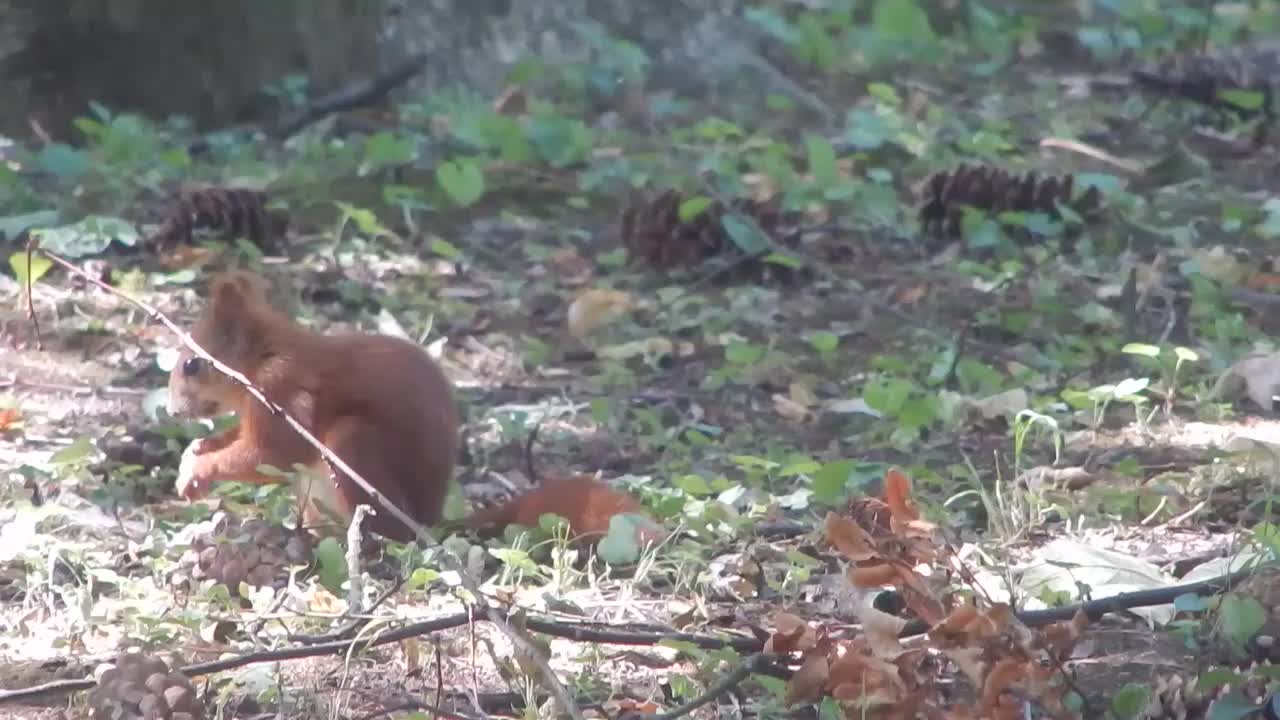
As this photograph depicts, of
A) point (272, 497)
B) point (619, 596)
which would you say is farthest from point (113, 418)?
point (619, 596)

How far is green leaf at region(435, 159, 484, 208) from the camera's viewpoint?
553 centimetres

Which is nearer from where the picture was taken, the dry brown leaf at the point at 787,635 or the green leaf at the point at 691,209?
the dry brown leaf at the point at 787,635

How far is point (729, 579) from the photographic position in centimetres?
289

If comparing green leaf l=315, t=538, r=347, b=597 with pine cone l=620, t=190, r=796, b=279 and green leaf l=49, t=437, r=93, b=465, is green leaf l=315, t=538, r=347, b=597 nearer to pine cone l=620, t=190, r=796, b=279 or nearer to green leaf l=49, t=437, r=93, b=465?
green leaf l=49, t=437, r=93, b=465

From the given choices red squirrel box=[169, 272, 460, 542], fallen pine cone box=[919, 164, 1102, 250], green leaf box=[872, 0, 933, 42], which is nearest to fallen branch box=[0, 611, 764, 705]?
red squirrel box=[169, 272, 460, 542]

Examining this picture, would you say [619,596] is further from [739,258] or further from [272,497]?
[739,258]

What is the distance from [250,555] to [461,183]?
2.85 m

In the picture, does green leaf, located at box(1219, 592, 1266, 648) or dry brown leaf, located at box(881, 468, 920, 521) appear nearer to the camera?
dry brown leaf, located at box(881, 468, 920, 521)

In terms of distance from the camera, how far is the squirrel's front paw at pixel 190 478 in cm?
332

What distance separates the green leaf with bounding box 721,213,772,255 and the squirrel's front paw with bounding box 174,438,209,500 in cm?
200

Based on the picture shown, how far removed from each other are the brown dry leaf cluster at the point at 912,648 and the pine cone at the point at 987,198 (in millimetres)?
3221

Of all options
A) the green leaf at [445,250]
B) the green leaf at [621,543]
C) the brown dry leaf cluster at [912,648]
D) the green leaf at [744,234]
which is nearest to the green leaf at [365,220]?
the green leaf at [445,250]

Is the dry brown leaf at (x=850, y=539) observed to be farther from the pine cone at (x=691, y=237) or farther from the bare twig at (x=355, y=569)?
the pine cone at (x=691, y=237)

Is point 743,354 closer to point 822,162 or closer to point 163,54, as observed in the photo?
point 822,162
